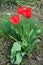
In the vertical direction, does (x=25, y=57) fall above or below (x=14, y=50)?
below

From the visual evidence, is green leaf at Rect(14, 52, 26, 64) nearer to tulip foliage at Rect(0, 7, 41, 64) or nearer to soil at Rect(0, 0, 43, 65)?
tulip foliage at Rect(0, 7, 41, 64)

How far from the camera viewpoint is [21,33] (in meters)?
3.79

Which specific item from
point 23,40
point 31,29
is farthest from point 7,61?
point 31,29

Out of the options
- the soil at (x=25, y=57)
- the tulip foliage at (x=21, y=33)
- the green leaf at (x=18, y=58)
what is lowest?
the soil at (x=25, y=57)

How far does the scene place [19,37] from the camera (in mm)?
3869

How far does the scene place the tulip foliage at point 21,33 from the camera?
3.59 meters

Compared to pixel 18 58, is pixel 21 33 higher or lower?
higher

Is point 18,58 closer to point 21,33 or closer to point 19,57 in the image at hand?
point 19,57

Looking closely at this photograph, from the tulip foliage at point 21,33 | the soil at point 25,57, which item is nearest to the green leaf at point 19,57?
the tulip foliage at point 21,33

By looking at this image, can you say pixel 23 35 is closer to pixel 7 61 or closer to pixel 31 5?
pixel 7 61

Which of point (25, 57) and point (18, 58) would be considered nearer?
point (18, 58)

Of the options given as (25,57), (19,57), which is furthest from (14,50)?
(25,57)

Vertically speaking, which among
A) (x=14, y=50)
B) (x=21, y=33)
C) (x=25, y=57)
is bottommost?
(x=25, y=57)

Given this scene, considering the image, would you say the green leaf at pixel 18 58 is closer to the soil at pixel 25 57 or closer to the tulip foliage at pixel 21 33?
the tulip foliage at pixel 21 33
